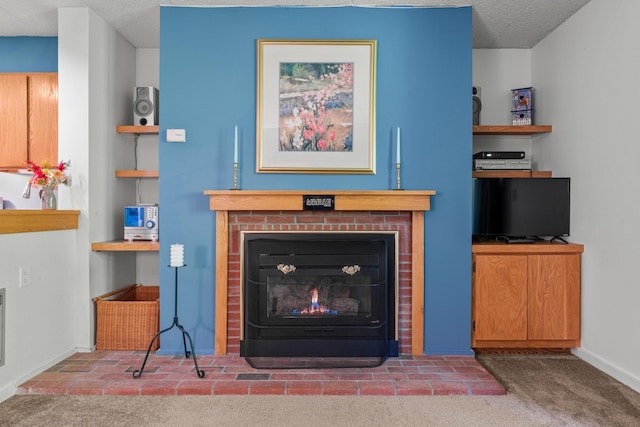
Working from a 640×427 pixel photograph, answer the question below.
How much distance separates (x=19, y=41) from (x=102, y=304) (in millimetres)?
2282

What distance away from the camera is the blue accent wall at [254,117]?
123 inches

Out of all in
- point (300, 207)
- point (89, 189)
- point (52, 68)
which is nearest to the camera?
point (300, 207)

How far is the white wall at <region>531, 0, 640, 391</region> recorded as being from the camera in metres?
2.71

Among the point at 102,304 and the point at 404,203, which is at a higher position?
the point at 404,203

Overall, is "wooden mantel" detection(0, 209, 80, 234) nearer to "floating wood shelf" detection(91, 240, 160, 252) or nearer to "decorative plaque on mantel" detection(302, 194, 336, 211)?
"floating wood shelf" detection(91, 240, 160, 252)

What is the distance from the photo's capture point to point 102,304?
3.21m

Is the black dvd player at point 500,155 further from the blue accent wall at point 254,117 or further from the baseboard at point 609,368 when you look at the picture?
the baseboard at point 609,368

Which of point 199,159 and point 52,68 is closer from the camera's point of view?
point 199,159

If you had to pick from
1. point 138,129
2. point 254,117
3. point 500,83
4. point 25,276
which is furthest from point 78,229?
point 500,83

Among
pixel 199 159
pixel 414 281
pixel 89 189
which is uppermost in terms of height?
pixel 199 159

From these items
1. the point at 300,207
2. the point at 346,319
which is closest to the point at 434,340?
the point at 346,319

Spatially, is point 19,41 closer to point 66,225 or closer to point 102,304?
point 66,225

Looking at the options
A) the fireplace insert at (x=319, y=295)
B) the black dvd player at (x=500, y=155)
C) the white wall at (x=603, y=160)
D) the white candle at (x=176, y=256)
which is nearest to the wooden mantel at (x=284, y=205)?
the fireplace insert at (x=319, y=295)

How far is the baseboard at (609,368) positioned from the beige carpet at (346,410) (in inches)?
2.1
